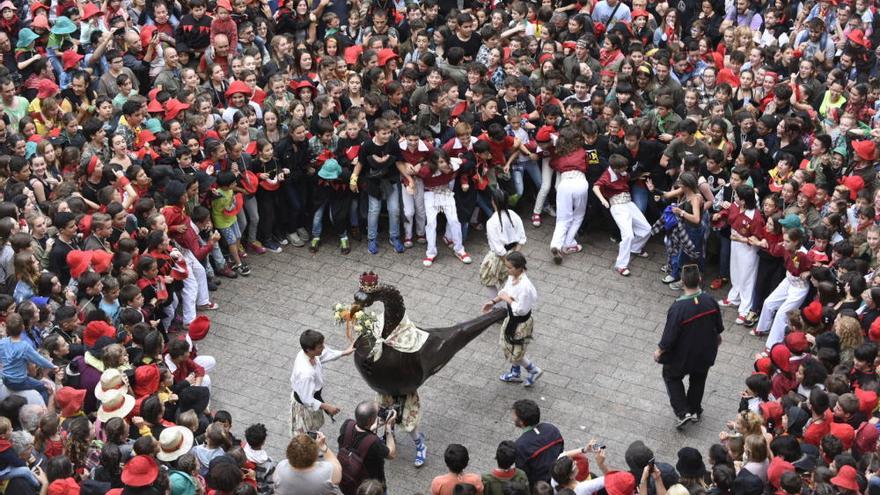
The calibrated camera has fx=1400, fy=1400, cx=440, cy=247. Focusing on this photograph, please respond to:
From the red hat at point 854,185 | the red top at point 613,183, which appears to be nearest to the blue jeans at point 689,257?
the red top at point 613,183

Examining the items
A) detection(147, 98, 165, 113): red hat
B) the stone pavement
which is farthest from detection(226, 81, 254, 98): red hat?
the stone pavement

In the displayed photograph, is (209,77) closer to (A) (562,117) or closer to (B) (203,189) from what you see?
(B) (203,189)

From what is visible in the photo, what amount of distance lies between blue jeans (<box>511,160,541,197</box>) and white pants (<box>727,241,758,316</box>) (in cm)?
273

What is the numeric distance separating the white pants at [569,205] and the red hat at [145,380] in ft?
19.3

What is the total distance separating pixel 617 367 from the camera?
48.8 ft

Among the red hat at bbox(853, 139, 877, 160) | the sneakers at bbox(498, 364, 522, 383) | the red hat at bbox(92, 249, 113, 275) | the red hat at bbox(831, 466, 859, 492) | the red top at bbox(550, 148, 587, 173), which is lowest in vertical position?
the sneakers at bbox(498, 364, 522, 383)

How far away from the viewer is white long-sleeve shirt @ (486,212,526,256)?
583 inches

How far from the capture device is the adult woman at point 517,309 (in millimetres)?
13672

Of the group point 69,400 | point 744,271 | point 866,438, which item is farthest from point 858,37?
point 69,400

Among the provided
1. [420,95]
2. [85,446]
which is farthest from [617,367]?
[85,446]

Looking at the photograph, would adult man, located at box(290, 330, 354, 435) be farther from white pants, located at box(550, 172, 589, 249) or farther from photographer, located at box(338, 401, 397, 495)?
white pants, located at box(550, 172, 589, 249)

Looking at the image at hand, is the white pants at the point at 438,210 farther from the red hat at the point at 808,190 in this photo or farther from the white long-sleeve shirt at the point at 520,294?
the red hat at the point at 808,190

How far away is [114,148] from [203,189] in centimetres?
108

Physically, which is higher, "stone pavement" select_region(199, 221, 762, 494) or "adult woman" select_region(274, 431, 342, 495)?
"adult woman" select_region(274, 431, 342, 495)
